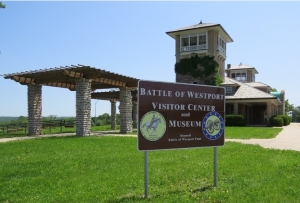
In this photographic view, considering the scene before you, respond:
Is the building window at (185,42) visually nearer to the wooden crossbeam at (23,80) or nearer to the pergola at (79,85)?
the pergola at (79,85)

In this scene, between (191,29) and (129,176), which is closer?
(129,176)

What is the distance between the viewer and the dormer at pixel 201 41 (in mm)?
37594

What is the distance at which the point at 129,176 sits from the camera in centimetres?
742

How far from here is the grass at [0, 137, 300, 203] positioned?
5.88m

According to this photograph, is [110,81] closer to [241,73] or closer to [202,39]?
[202,39]

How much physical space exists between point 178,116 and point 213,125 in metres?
1.03

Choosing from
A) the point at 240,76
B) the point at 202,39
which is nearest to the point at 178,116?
the point at 202,39

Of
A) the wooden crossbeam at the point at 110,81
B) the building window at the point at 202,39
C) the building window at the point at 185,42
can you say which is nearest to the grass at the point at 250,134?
the wooden crossbeam at the point at 110,81

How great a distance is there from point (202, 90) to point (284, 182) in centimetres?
285

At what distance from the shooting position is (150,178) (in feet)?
23.8

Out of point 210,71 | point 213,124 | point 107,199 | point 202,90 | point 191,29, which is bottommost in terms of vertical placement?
point 107,199

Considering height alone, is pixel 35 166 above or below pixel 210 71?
below

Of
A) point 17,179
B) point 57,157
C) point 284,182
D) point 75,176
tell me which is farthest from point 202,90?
point 57,157

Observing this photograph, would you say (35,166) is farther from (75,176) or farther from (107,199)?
(107,199)
